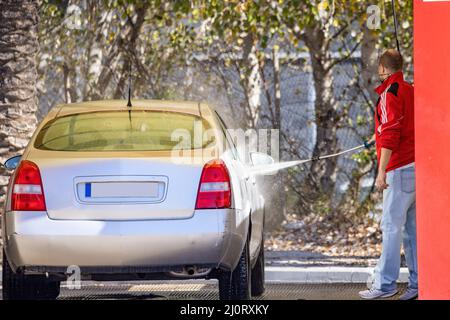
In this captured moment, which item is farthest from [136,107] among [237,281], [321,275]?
[321,275]

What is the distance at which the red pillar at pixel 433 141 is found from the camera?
705 centimetres

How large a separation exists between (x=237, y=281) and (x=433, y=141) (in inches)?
84.0

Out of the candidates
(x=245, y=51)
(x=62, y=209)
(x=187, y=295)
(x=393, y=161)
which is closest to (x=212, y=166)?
(x=62, y=209)

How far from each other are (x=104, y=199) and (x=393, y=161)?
7.83ft

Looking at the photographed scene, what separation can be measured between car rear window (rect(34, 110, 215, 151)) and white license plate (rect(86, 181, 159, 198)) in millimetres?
351

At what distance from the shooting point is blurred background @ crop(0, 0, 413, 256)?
1611 centimetres

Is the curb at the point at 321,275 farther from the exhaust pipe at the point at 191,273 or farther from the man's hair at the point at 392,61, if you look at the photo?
the exhaust pipe at the point at 191,273

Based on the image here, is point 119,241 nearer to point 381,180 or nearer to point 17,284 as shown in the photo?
point 17,284

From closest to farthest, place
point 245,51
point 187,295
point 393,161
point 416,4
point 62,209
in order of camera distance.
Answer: point 416,4 → point 62,209 → point 393,161 → point 187,295 → point 245,51

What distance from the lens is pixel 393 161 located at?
29.8ft

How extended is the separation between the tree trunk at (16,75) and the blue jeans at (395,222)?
5320mm

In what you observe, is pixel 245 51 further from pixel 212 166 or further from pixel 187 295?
pixel 212 166

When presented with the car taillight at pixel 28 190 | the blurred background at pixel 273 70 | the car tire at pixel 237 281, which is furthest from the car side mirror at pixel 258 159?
the blurred background at pixel 273 70

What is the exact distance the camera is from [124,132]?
859 cm
